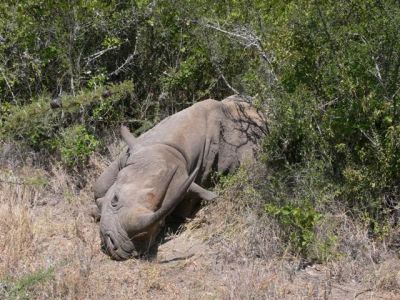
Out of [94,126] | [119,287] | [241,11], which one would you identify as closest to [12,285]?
[119,287]

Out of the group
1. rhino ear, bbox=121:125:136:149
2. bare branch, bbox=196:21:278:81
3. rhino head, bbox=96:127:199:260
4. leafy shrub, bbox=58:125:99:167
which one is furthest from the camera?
leafy shrub, bbox=58:125:99:167

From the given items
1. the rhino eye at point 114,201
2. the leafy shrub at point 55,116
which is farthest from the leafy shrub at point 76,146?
the rhino eye at point 114,201

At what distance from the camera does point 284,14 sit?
1072 centimetres

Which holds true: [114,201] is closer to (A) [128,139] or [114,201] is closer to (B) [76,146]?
(A) [128,139]

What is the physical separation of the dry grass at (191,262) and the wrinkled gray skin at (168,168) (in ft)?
1.00

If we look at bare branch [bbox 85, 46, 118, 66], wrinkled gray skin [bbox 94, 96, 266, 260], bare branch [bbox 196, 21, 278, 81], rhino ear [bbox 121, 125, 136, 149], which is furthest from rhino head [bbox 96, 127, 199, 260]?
bare branch [bbox 85, 46, 118, 66]

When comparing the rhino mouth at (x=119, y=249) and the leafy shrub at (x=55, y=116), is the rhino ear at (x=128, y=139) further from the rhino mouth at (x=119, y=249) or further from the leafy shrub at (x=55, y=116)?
the rhino mouth at (x=119, y=249)

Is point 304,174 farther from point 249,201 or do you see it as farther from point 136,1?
point 136,1

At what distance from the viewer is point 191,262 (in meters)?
8.59

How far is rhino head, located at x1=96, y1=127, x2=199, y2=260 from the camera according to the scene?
332 inches

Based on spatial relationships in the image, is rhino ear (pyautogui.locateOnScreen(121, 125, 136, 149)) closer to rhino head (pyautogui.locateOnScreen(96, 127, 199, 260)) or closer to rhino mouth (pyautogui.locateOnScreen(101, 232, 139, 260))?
rhino head (pyautogui.locateOnScreen(96, 127, 199, 260))

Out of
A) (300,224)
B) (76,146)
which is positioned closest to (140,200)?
(300,224)

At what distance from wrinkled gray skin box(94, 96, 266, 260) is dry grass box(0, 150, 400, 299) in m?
0.30

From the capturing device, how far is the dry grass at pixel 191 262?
301 inches
